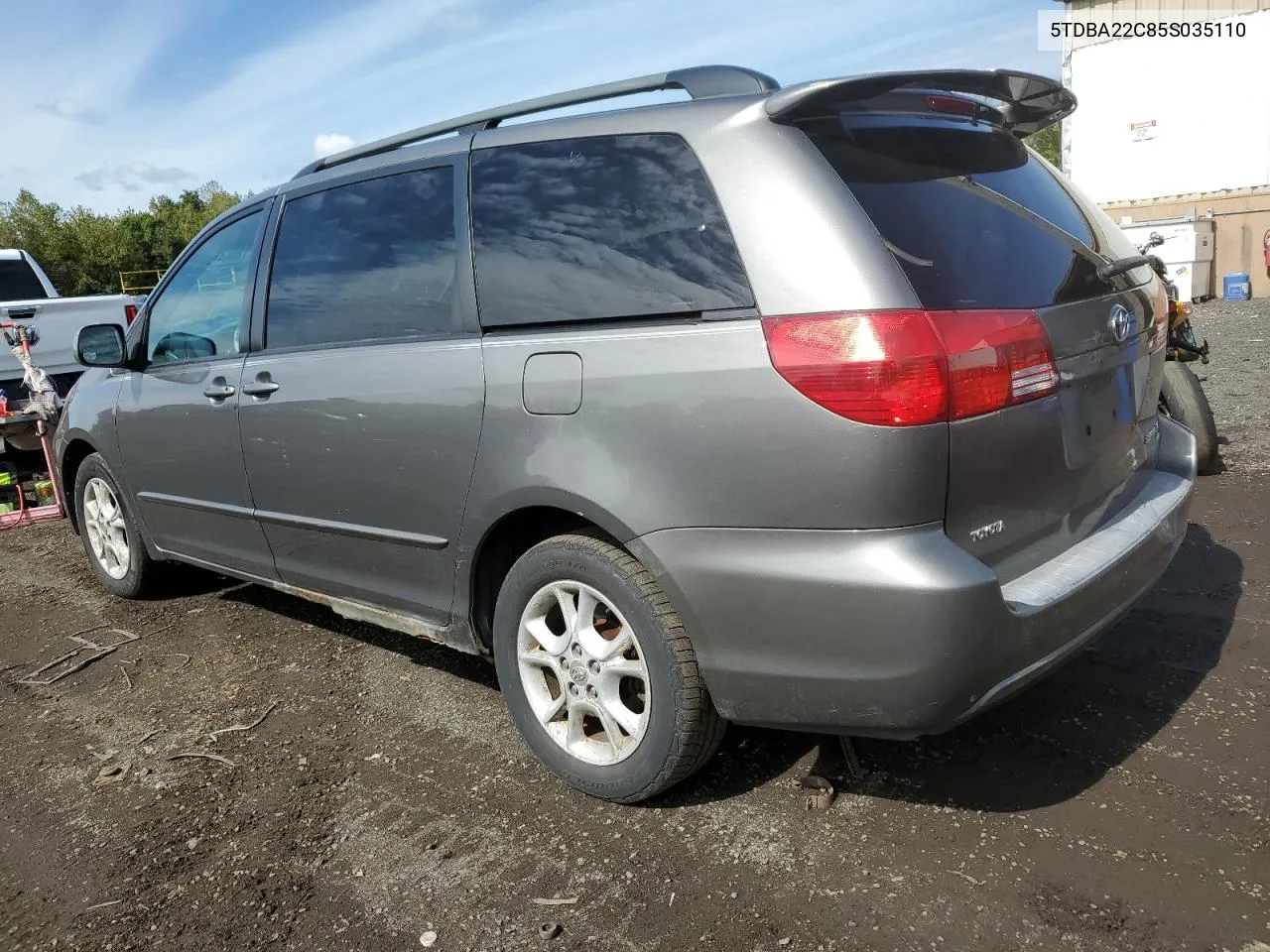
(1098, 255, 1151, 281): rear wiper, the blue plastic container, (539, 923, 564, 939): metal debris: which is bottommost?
the blue plastic container

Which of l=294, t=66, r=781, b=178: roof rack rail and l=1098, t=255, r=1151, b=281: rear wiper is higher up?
l=294, t=66, r=781, b=178: roof rack rail

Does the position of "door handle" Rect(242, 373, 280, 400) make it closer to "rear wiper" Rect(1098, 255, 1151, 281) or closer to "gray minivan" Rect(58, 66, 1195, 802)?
"gray minivan" Rect(58, 66, 1195, 802)

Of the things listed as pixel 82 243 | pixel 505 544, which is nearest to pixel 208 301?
pixel 505 544

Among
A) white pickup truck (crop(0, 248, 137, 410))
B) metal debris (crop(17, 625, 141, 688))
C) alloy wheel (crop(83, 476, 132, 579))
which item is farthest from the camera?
white pickup truck (crop(0, 248, 137, 410))

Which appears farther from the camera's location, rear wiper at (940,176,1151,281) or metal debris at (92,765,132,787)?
metal debris at (92,765,132,787)

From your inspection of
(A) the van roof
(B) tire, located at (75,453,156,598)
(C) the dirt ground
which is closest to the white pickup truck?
(B) tire, located at (75,453,156,598)

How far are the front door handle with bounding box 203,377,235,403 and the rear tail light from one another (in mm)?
2372

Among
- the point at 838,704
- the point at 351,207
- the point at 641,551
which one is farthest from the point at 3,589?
the point at 838,704

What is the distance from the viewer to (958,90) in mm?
2684

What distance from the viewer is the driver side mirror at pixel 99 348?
445 cm

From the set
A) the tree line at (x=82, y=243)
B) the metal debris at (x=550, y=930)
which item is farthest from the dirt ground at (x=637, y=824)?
the tree line at (x=82, y=243)

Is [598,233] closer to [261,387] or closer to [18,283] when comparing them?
[261,387]

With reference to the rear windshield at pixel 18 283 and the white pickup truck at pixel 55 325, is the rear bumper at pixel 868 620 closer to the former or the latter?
the white pickup truck at pixel 55 325

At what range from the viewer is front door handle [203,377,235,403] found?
3.76m
